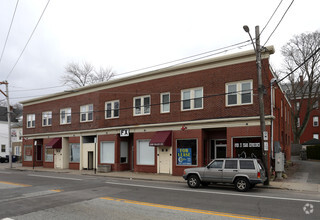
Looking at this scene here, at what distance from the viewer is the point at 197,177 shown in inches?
579

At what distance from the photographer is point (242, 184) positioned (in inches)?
529

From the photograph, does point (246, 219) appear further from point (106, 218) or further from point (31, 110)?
point (31, 110)

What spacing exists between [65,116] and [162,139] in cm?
1500

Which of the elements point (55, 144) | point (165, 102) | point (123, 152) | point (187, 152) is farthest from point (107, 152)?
point (187, 152)

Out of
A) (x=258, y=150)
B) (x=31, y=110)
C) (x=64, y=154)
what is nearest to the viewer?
(x=258, y=150)

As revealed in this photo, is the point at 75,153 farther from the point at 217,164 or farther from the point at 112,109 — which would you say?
the point at 217,164

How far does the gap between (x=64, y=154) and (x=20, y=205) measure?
21.5 meters

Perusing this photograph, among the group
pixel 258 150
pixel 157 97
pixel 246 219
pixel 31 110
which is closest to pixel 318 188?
pixel 258 150

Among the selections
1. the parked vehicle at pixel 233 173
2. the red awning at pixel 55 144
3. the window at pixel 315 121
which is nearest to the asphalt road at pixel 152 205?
the parked vehicle at pixel 233 173

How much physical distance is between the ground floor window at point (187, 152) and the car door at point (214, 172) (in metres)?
5.65

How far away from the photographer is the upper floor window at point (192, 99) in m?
20.6

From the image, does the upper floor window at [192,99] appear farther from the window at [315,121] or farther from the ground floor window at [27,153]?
the window at [315,121]

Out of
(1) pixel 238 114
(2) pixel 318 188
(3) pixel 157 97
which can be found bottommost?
(2) pixel 318 188

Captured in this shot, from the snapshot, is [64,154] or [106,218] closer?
[106,218]
